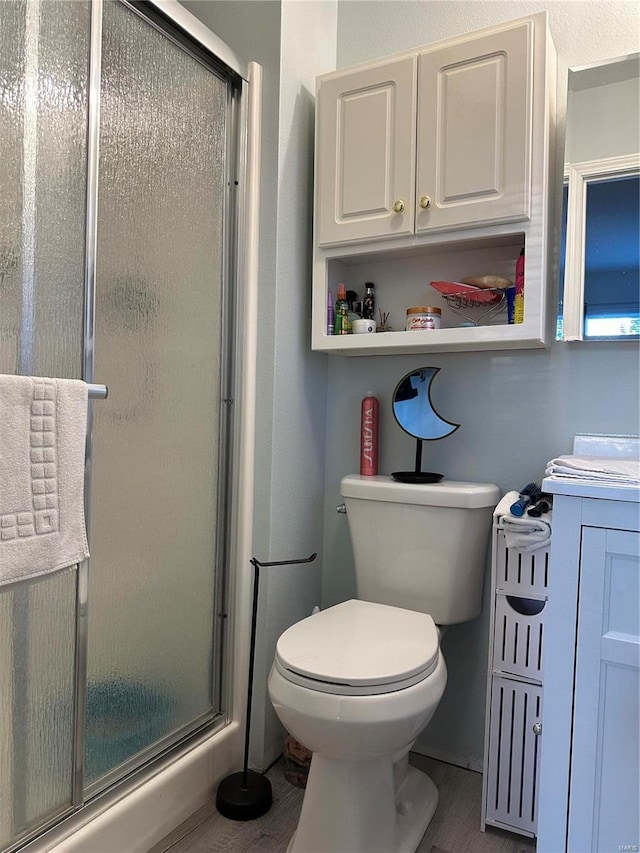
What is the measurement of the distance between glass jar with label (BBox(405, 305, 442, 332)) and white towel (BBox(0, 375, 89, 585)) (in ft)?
2.99

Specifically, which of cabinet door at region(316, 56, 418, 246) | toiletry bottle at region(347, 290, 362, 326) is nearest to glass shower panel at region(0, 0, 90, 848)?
cabinet door at region(316, 56, 418, 246)

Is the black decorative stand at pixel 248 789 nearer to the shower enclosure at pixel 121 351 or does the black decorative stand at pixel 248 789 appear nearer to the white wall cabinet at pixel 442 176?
the shower enclosure at pixel 121 351

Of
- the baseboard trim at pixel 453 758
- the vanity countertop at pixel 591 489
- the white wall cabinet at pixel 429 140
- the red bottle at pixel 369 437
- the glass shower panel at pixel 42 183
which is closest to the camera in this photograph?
the vanity countertop at pixel 591 489

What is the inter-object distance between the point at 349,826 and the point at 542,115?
5.50ft

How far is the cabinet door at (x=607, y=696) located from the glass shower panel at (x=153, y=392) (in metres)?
0.95

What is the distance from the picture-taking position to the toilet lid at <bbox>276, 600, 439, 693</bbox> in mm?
1209

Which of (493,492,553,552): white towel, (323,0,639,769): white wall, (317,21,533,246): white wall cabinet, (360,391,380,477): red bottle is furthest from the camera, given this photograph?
(360,391,380,477): red bottle

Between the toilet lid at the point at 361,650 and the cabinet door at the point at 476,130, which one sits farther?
the cabinet door at the point at 476,130

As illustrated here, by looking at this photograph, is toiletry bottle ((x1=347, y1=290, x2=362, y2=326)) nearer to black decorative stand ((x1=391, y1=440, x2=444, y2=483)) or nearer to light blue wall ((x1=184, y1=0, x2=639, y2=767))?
light blue wall ((x1=184, y1=0, x2=639, y2=767))

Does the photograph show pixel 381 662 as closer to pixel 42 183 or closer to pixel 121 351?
pixel 121 351

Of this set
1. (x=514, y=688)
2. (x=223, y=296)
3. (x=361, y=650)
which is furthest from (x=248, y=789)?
(x=223, y=296)

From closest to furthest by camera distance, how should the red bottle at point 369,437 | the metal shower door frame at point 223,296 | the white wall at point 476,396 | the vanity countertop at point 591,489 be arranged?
1. the vanity countertop at point 591,489
2. the metal shower door frame at point 223,296
3. the white wall at point 476,396
4. the red bottle at point 369,437

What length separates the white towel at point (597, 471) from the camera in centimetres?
107

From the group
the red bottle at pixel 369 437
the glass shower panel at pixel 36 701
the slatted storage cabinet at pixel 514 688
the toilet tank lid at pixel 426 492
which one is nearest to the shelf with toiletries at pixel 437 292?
the red bottle at pixel 369 437
